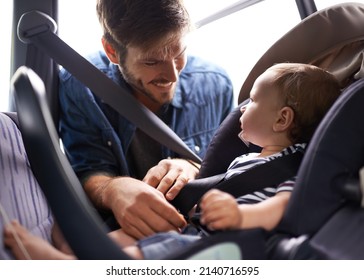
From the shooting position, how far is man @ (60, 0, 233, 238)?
126cm

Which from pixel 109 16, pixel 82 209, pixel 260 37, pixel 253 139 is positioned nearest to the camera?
pixel 82 209

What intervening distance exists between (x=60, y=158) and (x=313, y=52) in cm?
71

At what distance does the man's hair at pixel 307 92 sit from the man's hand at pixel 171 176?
0.30 meters

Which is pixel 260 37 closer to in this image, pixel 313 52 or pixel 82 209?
pixel 313 52

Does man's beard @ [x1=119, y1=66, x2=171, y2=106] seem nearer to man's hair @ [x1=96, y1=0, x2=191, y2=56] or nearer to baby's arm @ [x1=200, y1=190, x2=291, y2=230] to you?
man's hair @ [x1=96, y1=0, x2=191, y2=56]

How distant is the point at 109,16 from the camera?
138 centimetres

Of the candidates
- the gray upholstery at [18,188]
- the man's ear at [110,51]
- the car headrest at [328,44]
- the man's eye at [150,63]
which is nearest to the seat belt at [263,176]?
the car headrest at [328,44]

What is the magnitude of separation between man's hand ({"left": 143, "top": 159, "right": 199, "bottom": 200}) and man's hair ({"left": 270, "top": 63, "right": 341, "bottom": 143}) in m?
0.30

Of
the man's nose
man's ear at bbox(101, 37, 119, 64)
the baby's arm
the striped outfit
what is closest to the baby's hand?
the baby's arm

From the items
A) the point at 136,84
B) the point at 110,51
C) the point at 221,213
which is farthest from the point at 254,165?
the point at 110,51

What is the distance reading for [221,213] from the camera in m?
0.76

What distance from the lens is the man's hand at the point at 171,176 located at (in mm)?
1153
